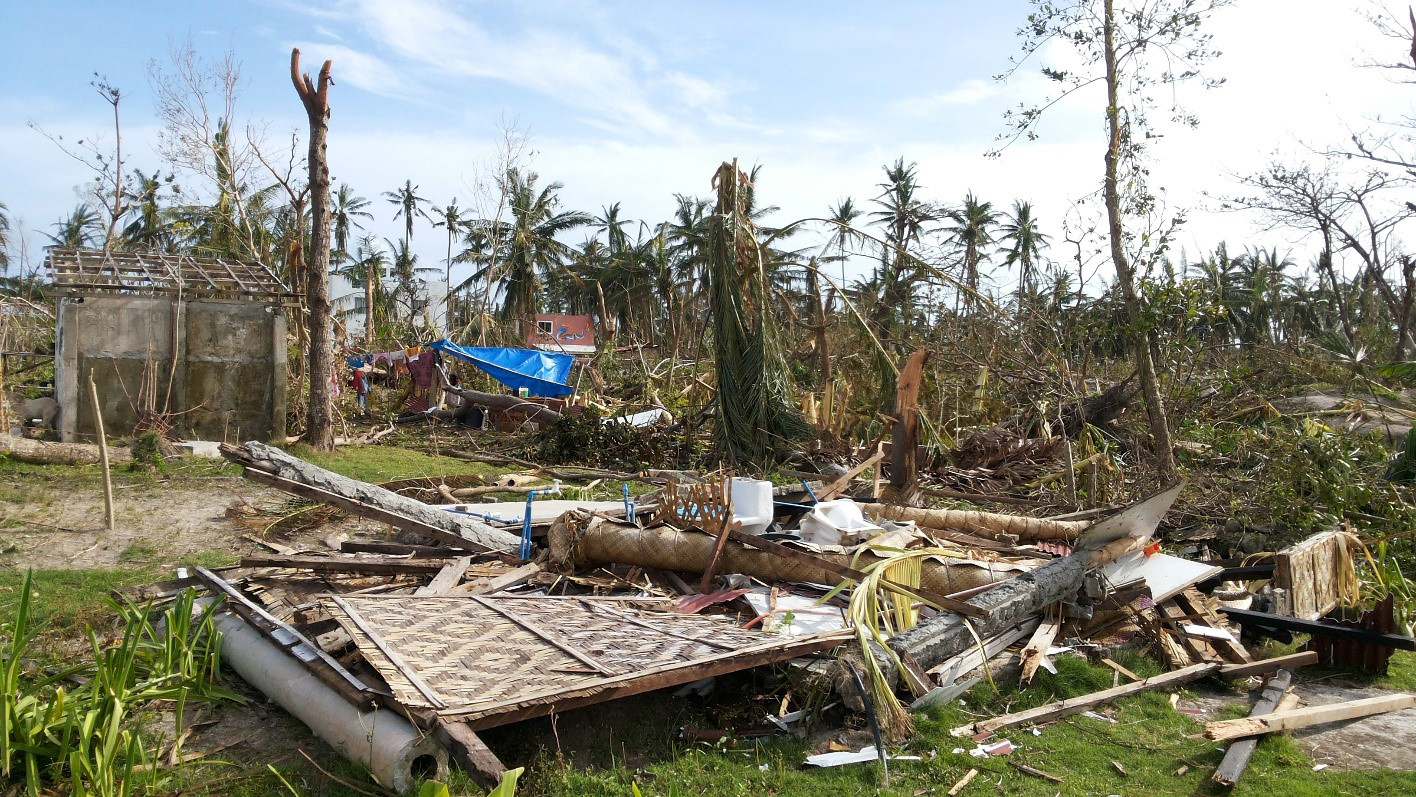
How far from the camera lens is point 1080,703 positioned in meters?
4.88

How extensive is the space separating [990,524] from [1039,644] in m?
2.18

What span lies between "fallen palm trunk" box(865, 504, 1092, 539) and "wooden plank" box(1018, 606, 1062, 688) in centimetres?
160

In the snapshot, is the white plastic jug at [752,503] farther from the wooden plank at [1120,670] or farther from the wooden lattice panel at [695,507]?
the wooden plank at [1120,670]

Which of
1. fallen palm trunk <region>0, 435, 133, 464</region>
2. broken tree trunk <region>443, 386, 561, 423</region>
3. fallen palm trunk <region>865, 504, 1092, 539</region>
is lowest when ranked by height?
fallen palm trunk <region>865, 504, 1092, 539</region>

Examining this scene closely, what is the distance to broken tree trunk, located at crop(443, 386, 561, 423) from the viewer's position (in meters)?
16.7

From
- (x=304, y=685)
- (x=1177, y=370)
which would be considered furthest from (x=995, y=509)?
(x=304, y=685)

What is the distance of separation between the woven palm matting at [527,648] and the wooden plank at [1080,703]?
2.70ft

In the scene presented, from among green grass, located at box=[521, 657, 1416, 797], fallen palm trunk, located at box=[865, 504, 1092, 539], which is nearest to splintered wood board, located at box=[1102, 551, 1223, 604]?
fallen palm trunk, located at box=[865, 504, 1092, 539]

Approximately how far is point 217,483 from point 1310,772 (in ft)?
Answer: 33.3

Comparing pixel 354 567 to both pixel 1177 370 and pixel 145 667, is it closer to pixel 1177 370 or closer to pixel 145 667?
pixel 145 667

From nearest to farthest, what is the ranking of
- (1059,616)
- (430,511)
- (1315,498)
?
(1059,616) < (430,511) < (1315,498)

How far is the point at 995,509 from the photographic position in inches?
402

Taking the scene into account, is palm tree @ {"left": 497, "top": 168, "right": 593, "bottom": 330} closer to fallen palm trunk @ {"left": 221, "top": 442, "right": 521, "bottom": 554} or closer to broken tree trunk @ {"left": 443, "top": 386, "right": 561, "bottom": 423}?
broken tree trunk @ {"left": 443, "top": 386, "right": 561, "bottom": 423}

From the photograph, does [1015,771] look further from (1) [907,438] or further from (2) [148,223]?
(2) [148,223]
